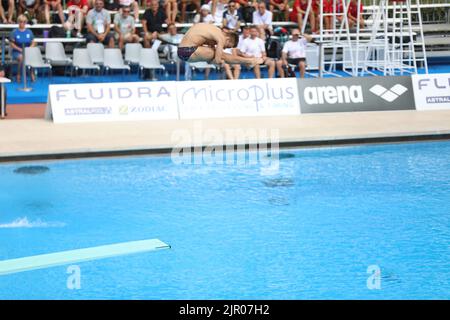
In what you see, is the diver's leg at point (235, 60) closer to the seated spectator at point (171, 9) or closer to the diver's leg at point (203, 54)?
the diver's leg at point (203, 54)

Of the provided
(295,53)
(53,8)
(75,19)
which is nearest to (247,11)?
(295,53)

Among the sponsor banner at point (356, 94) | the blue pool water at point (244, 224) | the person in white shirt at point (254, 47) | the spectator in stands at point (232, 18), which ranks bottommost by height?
the blue pool water at point (244, 224)

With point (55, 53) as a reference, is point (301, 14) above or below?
above

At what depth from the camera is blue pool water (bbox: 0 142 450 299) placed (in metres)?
8.56

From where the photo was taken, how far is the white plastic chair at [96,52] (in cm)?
1981

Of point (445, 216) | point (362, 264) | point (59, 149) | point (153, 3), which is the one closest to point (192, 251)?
point (362, 264)

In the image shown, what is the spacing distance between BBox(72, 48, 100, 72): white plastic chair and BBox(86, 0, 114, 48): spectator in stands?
634mm

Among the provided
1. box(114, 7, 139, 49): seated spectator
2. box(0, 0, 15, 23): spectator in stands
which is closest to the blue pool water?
box(114, 7, 139, 49): seated spectator

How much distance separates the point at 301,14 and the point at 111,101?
25.4 ft

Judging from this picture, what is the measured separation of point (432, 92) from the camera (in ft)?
57.5

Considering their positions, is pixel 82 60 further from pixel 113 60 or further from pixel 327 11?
pixel 327 11

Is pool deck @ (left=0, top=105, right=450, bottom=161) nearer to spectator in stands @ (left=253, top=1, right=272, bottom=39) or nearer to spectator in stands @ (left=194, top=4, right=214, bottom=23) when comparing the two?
spectator in stands @ (left=253, top=1, right=272, bottom=39)

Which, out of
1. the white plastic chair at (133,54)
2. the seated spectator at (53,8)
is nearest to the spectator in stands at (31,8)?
the seated spectator at (53,8)

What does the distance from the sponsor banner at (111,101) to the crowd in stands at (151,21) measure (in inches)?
122
